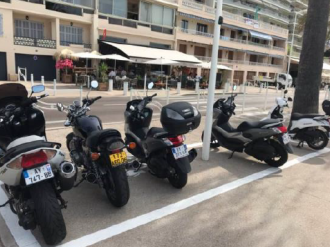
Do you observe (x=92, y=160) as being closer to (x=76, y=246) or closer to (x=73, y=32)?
(x=76, y=246)

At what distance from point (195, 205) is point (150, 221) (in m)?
0.71

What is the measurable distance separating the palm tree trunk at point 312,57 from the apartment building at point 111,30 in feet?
64.0

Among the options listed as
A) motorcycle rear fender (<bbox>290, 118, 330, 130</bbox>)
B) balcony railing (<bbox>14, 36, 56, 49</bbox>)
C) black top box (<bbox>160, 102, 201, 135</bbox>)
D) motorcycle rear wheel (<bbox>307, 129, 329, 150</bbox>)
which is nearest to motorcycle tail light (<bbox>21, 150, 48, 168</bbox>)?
black top box (<bbox>160, 102, 201, 135</bbox>)

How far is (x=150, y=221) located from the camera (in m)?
3.38

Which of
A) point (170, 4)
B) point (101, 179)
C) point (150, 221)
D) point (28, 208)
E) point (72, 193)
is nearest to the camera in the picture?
point (28, 208)

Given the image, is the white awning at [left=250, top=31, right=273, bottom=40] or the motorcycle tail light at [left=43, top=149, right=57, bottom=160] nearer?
the motorcycle tail light at [left=43, top=149, right=57, bottom=160]

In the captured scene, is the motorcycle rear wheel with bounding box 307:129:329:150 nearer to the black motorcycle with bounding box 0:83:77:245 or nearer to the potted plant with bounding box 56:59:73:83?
the black motorcycle with bounding box 0:83:77:245

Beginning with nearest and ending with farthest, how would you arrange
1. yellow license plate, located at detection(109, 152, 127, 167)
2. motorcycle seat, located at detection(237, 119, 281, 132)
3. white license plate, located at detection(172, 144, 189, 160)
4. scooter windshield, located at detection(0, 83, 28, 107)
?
1. yellow license plate, located at detection(109, 152, 127, 167)
2. scooter windshield, located at detection(0, 83, 28, 107)
3. white license plate, located at detection(172, 144, 189, 160)
4. motorcycle seat, located at detection(237, 119, 281, 132)

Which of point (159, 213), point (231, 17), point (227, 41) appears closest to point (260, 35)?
point (231, 17)

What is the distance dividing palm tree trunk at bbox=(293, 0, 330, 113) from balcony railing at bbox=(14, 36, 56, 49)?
1959 centimetres

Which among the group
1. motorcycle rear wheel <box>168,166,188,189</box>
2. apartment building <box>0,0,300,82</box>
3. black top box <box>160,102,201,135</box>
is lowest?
motorcycle rear wheel <box>168,166,188,189</box>

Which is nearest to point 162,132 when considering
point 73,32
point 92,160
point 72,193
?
point 92,160

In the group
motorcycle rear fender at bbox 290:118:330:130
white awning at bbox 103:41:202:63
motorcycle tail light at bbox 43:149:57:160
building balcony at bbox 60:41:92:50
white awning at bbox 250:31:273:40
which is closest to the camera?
motorcycle tail light at bbox 43:149:57:160

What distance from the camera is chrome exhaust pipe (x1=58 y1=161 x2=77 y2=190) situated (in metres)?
2.98
